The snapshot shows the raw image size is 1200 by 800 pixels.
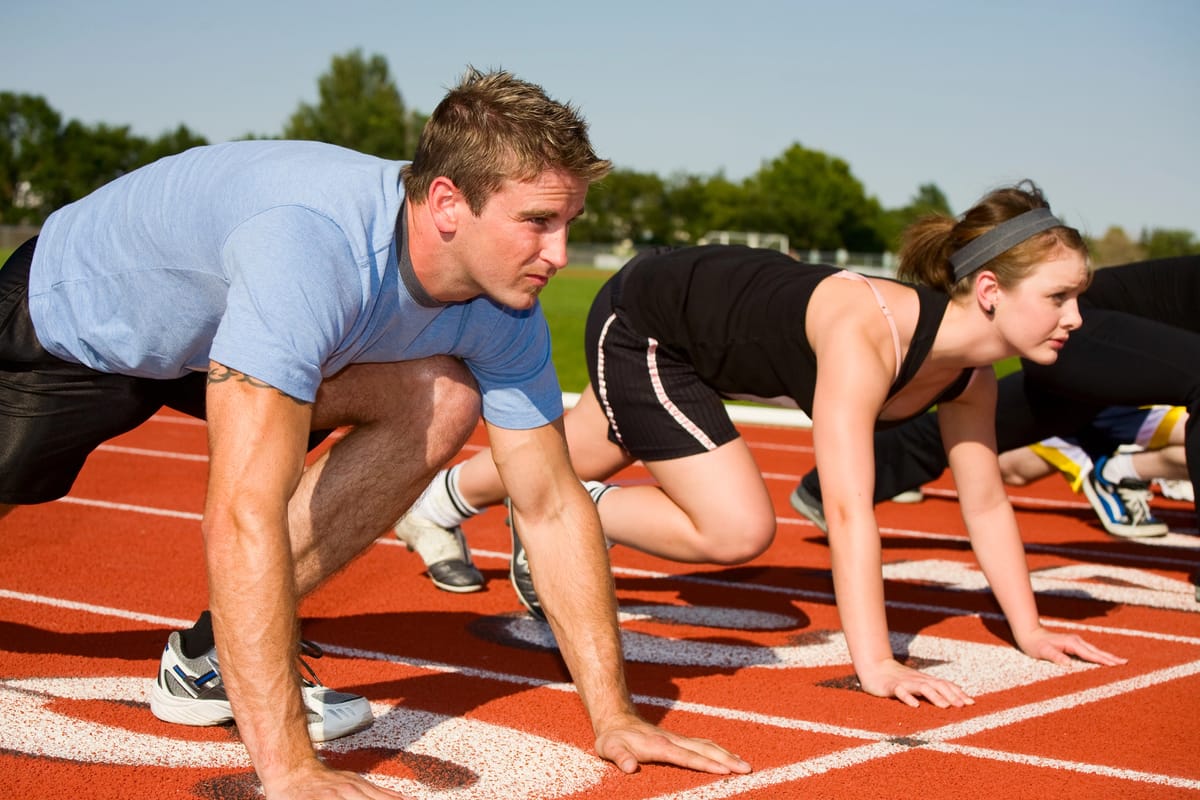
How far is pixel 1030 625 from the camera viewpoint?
456cm

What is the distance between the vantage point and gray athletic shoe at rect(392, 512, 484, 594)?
5332 mm

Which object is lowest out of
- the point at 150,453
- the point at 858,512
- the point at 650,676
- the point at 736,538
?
the point at 650,676

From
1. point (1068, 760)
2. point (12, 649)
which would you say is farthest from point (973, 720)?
point (12, 649)

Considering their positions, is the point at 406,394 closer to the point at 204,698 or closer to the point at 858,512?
the point at 204,698

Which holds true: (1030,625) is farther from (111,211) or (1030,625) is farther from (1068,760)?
(111,211)

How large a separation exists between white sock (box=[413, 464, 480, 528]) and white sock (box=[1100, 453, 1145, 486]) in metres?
3.70

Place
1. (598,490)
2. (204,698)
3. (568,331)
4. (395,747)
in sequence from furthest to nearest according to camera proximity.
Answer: (568,331)
(598,490)
(204,698)
(395,747)

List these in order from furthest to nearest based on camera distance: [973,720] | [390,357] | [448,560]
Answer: [448,560] < [973,720] < [390,357]

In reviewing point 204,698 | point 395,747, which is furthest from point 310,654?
point 395,747

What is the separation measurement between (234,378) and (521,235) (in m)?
0.71

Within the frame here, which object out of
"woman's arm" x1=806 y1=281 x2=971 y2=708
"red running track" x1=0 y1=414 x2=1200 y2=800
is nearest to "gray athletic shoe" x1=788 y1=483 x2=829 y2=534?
"red running track" x1=0 y1=414 x2=1200 y2=800

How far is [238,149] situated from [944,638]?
3.04 m

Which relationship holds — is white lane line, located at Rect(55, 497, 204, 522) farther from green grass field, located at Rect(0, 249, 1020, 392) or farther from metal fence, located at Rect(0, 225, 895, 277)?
metal fence, located at Rect(0, 225, 895, 277)

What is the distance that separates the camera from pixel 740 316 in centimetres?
457
